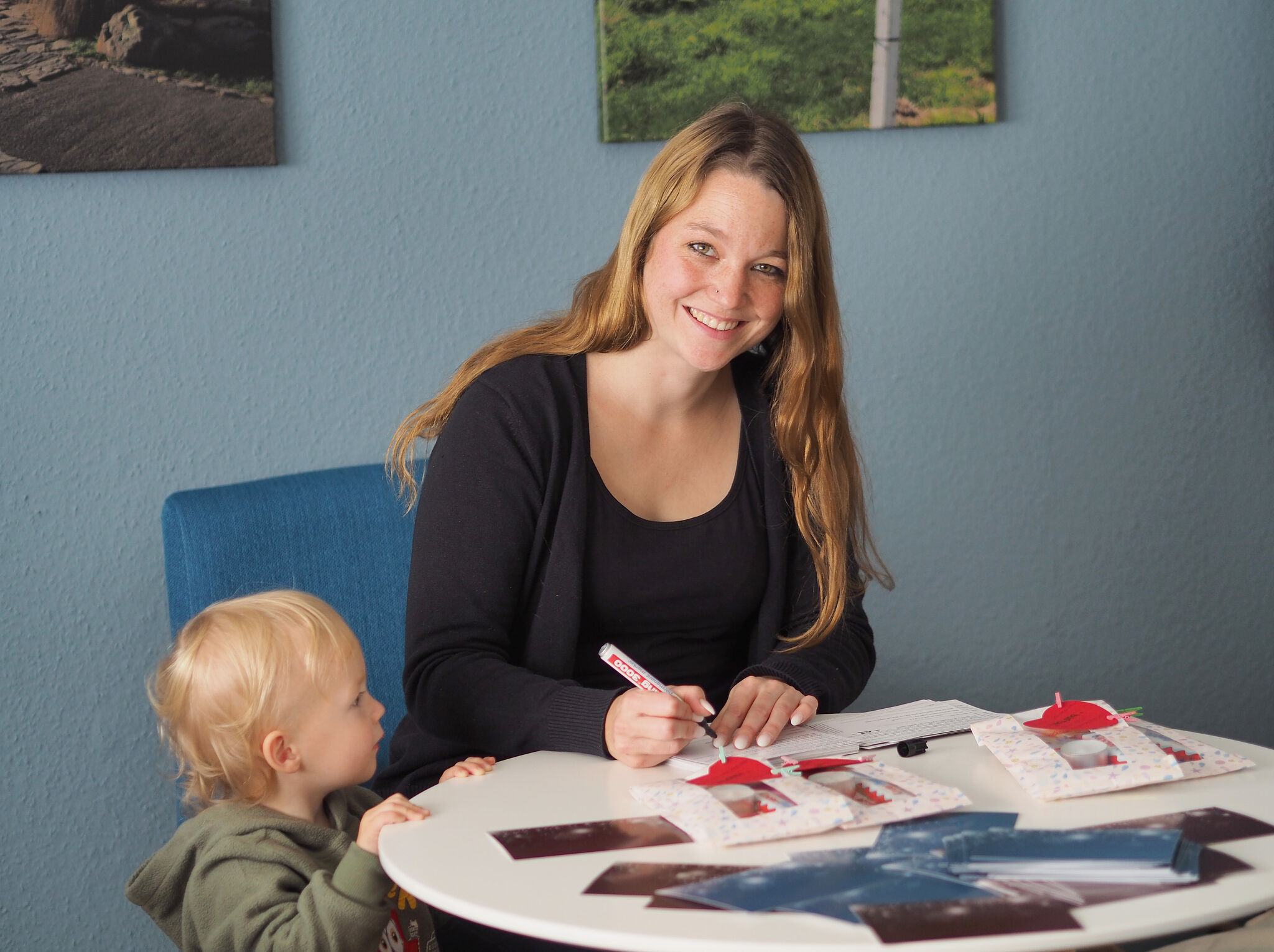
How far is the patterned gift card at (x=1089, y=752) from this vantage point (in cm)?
99

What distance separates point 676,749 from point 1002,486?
53.6 inches

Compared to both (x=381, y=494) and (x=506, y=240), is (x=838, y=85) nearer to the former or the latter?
(x=506, y=240)

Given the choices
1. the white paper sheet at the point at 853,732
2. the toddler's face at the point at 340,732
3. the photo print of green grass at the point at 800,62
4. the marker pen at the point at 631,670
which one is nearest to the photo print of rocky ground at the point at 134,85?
the photo print of green grass at the point at 800,62

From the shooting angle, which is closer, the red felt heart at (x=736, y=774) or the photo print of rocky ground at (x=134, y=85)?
the red felt heart at (x=736, y=774)

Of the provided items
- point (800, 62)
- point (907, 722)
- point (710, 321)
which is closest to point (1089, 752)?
point (907, 722)

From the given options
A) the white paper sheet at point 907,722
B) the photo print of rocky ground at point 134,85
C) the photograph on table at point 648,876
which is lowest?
the white paper sheet at point 907,722

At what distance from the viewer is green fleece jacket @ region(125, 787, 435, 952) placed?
1013mm

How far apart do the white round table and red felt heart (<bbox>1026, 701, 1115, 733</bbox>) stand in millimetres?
58

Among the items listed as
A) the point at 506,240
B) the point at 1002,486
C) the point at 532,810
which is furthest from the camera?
the point at 1002,486

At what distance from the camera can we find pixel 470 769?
1117mm

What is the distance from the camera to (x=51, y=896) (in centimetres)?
183

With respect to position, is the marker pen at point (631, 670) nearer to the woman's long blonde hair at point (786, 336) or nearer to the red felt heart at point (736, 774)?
the red felt heart at point (736, 774)

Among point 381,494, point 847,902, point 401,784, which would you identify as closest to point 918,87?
point 381,494

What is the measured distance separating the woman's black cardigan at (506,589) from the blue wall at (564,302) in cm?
57
